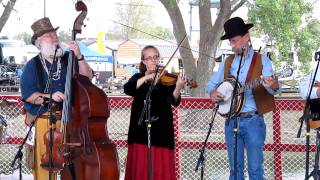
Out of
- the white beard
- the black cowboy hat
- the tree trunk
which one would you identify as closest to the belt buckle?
the black cowboy hat

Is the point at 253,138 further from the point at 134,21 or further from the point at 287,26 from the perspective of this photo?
the point at 134,21

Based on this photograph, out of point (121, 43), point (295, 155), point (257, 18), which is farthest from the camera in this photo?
point (121, 43)

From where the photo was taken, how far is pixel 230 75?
5.78 meters

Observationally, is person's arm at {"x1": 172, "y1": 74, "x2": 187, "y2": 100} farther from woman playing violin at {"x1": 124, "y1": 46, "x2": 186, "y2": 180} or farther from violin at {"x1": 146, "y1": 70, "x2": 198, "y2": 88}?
woman playing violin at {"x1": 124, "y1": 46, "x2": 186, "y2": 180}

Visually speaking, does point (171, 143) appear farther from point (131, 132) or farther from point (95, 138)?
point (95, 138)

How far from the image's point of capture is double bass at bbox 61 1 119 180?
210 inches

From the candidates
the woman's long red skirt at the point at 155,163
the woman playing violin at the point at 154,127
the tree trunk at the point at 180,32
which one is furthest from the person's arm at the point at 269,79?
the tree trunk at the point at 180,32

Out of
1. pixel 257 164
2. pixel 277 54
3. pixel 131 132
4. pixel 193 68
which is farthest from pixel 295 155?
pixel 277 54

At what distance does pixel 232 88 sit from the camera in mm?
5621

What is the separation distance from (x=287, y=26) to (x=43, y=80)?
13.2m

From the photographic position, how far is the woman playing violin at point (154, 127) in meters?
5.78

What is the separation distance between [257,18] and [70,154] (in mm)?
11202

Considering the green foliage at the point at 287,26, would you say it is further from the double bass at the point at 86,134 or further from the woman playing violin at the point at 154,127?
the double bass at the point at 86,134

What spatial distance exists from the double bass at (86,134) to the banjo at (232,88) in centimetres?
118
